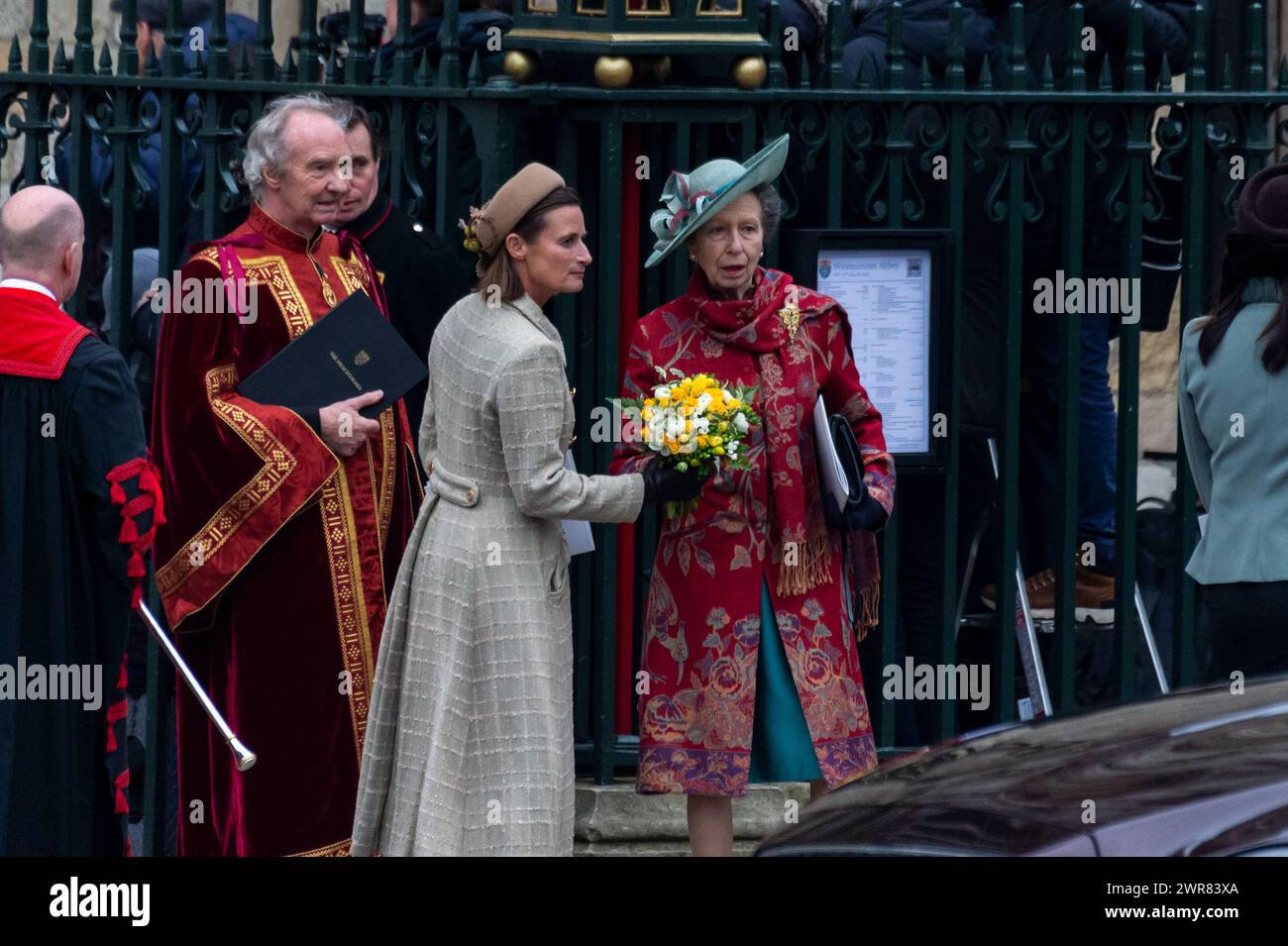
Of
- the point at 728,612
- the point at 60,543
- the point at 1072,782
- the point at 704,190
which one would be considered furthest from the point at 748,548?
the point at 1072,782

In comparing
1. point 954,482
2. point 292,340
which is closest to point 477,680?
point 292,340

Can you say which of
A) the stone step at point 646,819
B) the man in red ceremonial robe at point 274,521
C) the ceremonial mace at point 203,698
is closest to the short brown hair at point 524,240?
the man in red ceremonial robe at point 274,521

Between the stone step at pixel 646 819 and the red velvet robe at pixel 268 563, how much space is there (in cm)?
76

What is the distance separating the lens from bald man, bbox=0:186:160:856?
5.32 meters

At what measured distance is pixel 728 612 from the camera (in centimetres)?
561

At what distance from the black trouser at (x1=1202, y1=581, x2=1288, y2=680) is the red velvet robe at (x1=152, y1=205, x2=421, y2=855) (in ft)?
6.98

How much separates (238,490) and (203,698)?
21.3 inches

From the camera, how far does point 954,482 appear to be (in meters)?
6.37

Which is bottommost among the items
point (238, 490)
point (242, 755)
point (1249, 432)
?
point (242, 755)

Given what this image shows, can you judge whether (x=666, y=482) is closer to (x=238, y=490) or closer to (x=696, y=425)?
(x=696, y=425)

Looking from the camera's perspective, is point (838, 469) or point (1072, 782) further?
point (838, 469)

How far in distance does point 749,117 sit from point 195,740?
7.40ft

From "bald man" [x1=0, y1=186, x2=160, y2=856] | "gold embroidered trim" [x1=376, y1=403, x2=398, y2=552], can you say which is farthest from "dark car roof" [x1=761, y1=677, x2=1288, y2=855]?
"gold embroidered trim" [x1=376, y1=403, x2=398, y2=552]
